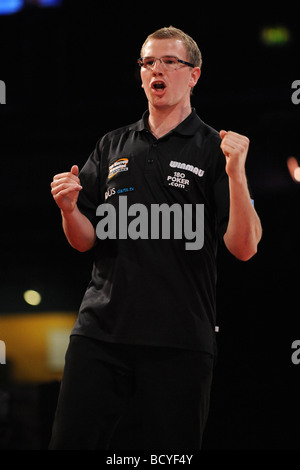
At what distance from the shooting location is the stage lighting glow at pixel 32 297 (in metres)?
4.12

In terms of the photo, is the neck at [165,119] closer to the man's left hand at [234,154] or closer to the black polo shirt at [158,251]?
the black polo shirt at [158,251]

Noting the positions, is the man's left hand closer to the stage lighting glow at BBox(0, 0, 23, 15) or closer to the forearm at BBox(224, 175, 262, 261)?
the forearm at BBox(224, 175, 262, 261)

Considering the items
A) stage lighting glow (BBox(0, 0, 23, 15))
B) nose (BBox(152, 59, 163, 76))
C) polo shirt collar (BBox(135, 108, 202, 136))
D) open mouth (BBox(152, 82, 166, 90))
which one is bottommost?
polo shirt collar (BBox(135, 108, 202, 136))

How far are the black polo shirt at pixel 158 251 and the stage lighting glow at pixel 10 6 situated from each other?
205 centimetres

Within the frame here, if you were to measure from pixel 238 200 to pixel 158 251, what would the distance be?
0.26 meters

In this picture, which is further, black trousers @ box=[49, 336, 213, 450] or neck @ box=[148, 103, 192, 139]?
neck @ box=[148, 103, 192, 139]

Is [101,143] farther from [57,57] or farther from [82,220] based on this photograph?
[57,57]

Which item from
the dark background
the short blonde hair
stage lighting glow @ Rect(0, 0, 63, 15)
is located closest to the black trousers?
the short blonde hair

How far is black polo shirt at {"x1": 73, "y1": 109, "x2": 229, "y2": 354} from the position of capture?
70.2 inches

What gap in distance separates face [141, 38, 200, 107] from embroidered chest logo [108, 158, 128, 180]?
0.64ft

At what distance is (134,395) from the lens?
1.79 meters

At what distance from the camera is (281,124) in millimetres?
3502

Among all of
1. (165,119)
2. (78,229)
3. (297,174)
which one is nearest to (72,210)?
(78,229)

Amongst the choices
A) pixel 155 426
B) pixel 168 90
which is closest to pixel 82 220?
pixel 168 90
